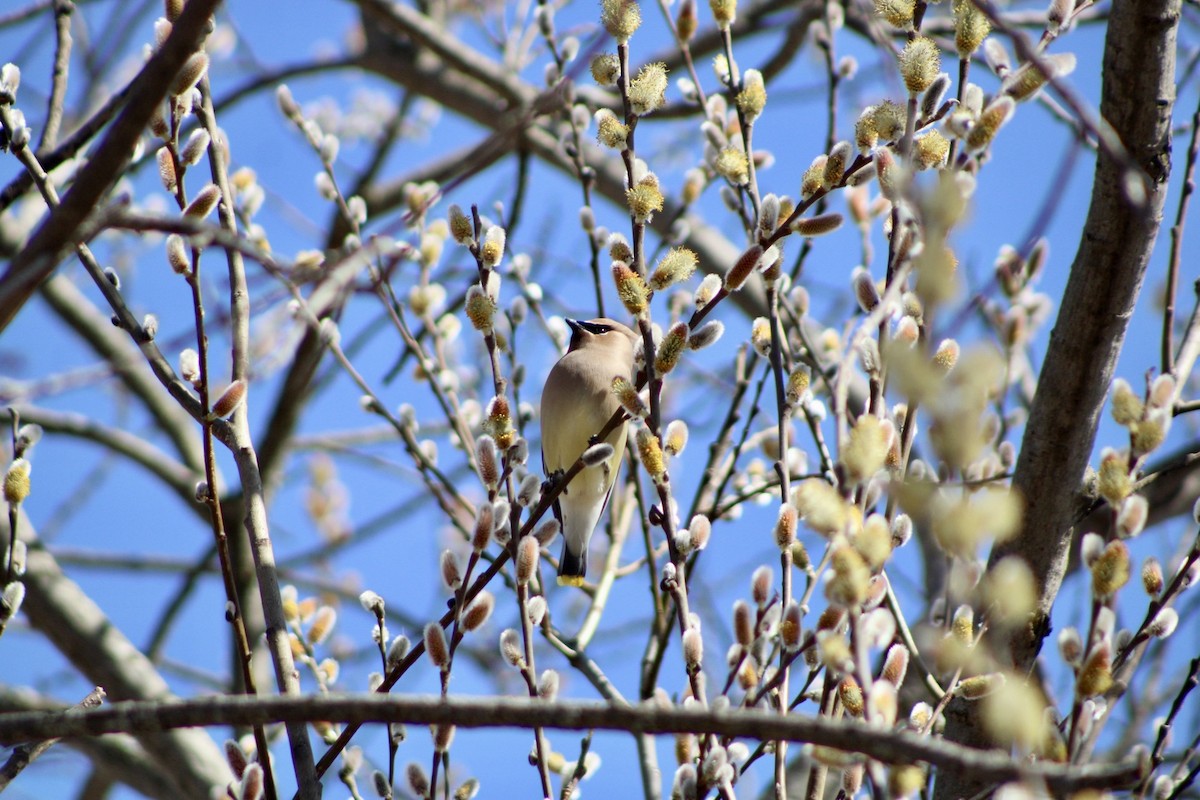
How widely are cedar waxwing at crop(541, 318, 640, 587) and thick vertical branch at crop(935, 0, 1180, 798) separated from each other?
4.49 feet

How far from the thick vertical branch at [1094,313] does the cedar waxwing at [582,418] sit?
1.37 meters

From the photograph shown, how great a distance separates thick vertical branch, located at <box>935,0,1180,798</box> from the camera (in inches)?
92.2

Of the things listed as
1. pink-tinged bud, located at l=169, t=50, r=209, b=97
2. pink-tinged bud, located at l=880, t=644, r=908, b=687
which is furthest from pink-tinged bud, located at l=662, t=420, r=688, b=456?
pink-tinged bud, located at l=169, t=50, r=209, b=97

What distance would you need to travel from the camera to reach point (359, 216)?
135 inches

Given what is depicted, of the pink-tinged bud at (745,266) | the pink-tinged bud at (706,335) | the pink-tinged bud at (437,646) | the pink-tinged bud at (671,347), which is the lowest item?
the pink-tinged bud at (437,646)

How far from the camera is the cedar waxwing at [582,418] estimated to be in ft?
13.0

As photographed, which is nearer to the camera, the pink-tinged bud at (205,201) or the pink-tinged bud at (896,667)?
the pink-tinged bud at (896,667)

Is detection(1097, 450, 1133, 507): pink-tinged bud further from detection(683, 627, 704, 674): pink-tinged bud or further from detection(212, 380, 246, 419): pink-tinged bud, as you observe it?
detection(212, 380, 246, 419): pink-tinged bud

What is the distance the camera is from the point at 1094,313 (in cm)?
251

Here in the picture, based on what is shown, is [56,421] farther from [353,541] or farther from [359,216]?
[359,216]

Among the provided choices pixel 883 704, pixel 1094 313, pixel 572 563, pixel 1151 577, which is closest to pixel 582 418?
pixel 572 563

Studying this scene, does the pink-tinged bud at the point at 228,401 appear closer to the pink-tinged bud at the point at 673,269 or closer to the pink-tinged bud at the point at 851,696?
the pink-tinged bud at the point at 673,269

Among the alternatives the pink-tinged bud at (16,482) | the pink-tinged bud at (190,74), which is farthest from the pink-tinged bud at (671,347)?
the pink-tinged bud at (16,482)

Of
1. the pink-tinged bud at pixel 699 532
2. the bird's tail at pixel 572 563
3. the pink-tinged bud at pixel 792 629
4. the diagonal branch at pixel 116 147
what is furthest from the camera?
the bird's tail at pixel 572 563
